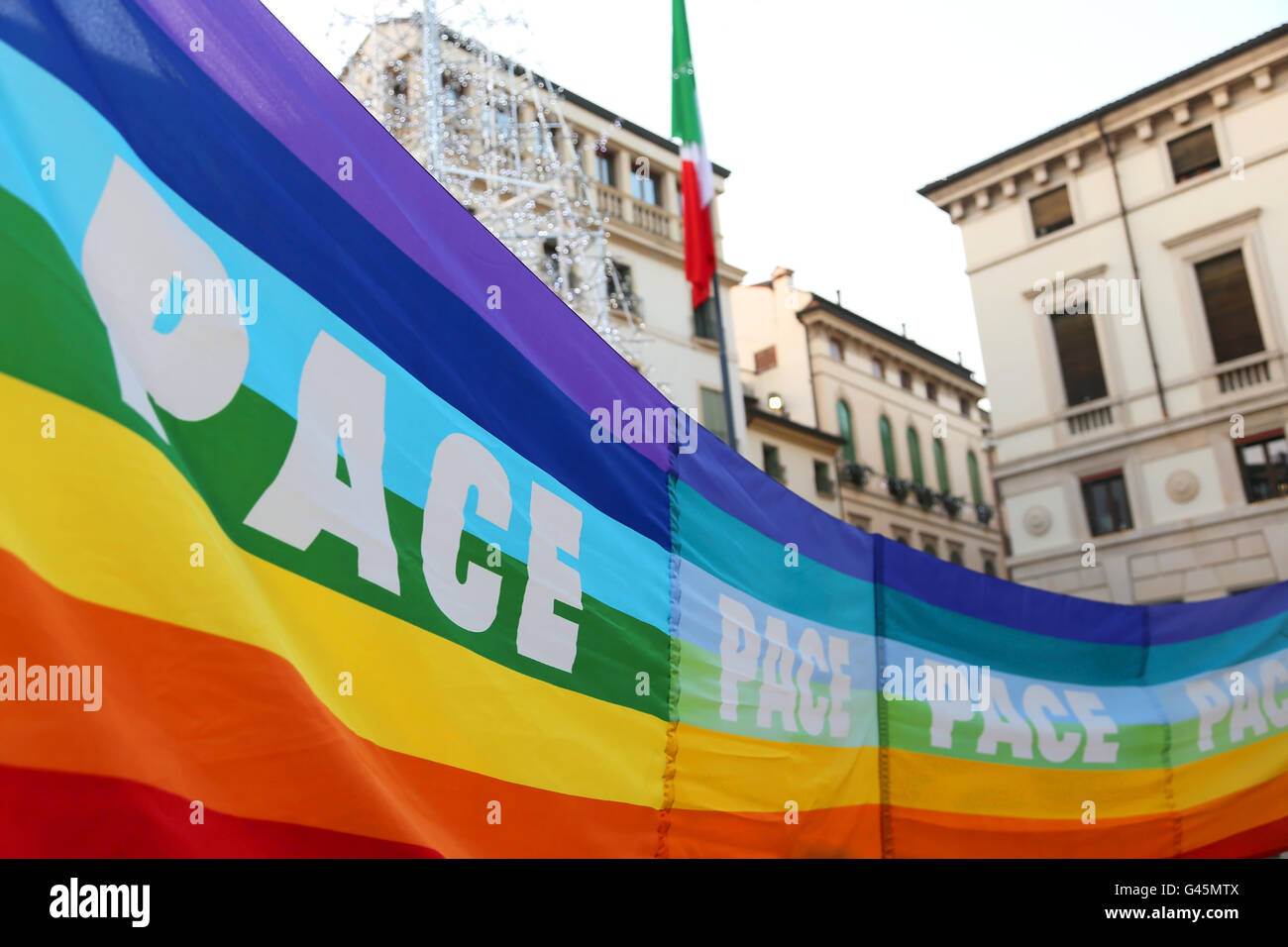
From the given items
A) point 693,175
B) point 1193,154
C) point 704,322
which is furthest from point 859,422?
point 693,175

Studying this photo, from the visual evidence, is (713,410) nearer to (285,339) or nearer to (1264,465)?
(1264,465)

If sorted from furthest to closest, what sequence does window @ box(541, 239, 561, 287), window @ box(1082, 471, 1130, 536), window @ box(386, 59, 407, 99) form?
window @ box(1082, 471, 1130, 536), window @ box(541, 239, 561, 287), window @ box(386, 59, 407, 99)

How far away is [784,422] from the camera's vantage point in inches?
1242

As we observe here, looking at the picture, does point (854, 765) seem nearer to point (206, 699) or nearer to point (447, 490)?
point (447, 490)

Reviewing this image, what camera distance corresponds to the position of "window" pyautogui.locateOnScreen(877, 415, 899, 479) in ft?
122

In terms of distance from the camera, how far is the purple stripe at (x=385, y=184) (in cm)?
245

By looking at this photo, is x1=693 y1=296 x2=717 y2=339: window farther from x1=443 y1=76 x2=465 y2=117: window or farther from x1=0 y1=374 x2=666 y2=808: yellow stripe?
x1=0 y1=374 x2=666 y2=808: yellow stripe

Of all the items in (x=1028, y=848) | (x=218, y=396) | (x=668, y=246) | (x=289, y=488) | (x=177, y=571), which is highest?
(x=668, y=246)

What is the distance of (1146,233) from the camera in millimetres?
25453

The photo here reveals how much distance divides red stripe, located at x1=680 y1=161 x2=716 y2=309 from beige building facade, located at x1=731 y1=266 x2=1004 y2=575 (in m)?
17.8

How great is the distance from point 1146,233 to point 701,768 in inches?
1013

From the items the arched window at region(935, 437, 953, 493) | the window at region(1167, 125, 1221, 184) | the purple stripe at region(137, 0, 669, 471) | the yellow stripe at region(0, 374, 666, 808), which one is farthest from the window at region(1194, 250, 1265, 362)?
the yellow stripe at region(0, 374, 666, 808)
